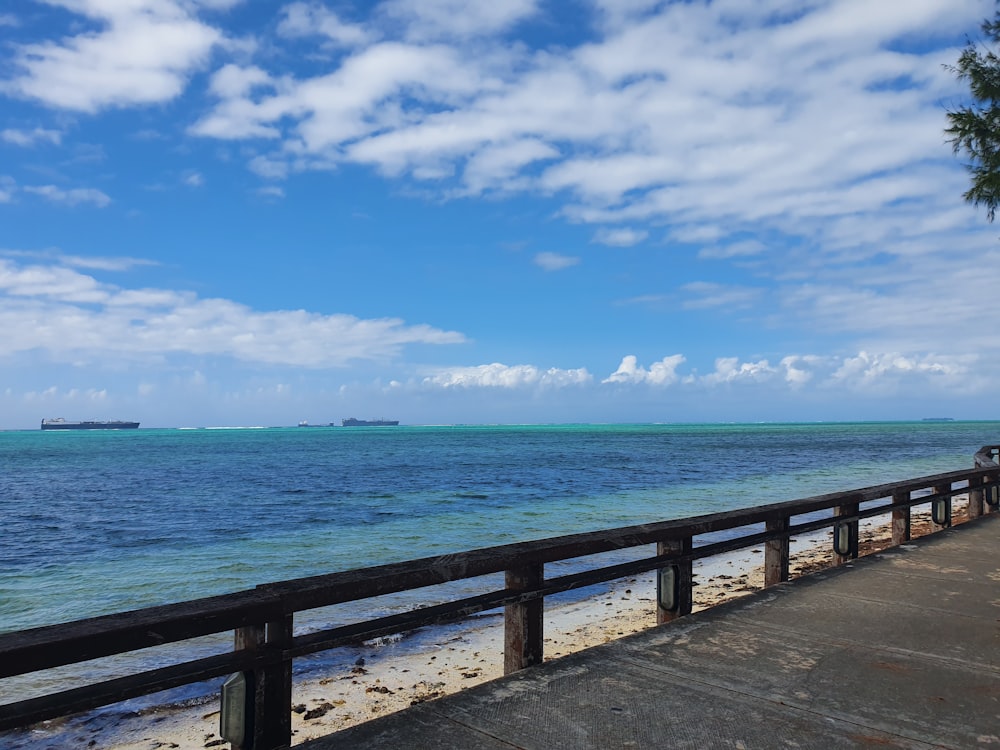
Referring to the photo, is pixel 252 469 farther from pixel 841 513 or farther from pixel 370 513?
pixel 841 513

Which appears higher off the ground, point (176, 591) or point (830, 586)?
point (830, 586)

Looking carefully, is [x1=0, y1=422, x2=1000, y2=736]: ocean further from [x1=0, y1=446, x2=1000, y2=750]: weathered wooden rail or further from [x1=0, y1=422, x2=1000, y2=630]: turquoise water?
[x1=0, y1=446, x2=1000, y2=750]: weathered wooden rail

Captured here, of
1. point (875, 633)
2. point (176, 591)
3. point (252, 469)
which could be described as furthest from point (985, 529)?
point (252, 469)

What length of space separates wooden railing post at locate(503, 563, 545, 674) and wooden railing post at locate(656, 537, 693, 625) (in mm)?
1659

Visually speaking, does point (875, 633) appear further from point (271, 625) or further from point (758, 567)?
point (758, 567)

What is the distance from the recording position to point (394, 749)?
384 cm

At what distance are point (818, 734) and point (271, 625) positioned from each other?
309 cm

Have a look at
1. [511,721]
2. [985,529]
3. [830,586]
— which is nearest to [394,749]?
[511,721]

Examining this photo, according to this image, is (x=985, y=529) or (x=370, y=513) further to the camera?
(x=370, y=513)

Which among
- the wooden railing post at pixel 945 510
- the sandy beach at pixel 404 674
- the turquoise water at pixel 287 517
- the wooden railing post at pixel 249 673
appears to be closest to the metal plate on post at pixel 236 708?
the wooden railing post at pixel 249 673

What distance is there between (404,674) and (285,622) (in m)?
5.82

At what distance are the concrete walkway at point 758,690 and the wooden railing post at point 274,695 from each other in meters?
0.20

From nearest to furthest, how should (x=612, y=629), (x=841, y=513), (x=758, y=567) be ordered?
(x=841, y=513) → (x=612, y=629) → (x=758, y=567)

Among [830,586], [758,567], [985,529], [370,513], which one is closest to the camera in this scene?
[830,586]
